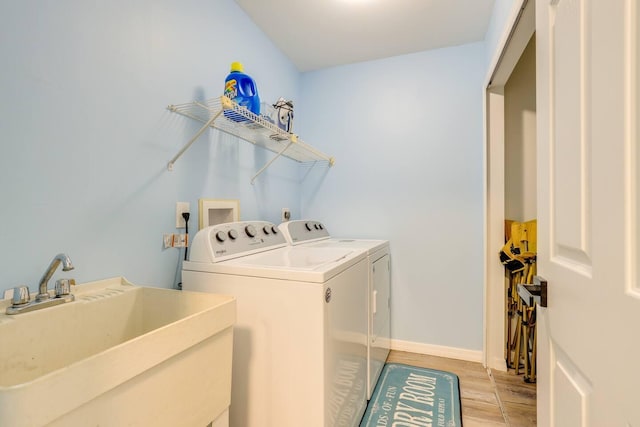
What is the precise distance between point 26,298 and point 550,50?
5.06ft

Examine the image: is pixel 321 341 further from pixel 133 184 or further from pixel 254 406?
pixel 133 184

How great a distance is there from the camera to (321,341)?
111 centimetres

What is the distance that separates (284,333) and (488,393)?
1.54m

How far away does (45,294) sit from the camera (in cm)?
86

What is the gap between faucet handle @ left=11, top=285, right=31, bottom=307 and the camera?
0.79 meters

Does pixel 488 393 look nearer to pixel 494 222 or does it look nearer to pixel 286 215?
pixel 494 222

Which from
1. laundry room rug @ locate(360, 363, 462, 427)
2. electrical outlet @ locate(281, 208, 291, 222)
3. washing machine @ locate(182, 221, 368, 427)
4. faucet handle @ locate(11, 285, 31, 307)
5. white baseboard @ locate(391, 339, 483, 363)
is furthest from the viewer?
electrical outlet @ locate(281, 208, 291, 222)

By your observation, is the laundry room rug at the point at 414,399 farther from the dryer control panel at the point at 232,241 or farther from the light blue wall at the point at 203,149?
the dryer control panel at the point at 232,241

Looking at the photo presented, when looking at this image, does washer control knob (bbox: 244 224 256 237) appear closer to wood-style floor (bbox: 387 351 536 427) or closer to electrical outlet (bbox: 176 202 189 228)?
electrical outlet (bbox: 176 202 189 228)

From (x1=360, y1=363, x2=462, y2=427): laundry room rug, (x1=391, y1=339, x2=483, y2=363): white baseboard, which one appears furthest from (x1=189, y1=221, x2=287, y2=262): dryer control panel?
(x1=391, y1=339, x2=483, y2=363): white baseboard

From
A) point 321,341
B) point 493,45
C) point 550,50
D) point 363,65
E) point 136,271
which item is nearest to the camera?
point 550,50

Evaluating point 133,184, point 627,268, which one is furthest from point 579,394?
point 133,184

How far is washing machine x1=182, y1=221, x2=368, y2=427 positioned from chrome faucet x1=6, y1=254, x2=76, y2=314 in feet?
1.58

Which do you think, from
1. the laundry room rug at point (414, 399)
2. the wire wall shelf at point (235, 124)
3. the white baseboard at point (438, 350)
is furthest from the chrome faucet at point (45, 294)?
the white baseboard at point (438, 350)
